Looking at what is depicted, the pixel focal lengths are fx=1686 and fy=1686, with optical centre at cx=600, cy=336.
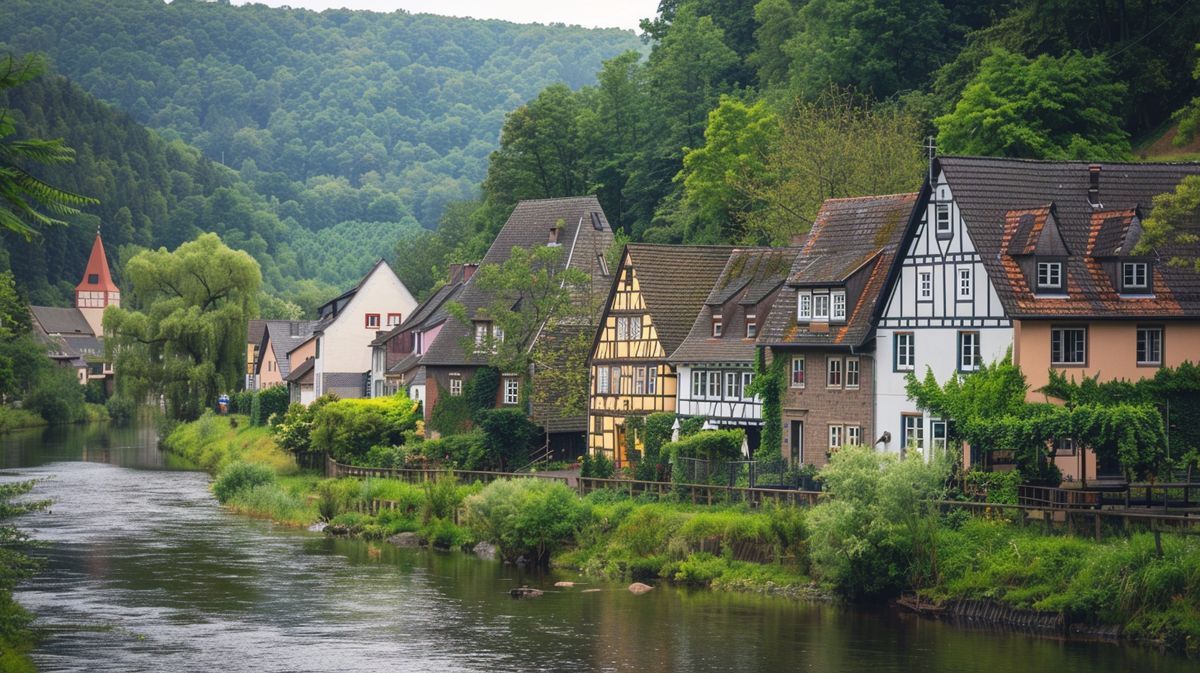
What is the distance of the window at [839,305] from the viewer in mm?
52812

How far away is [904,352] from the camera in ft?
166

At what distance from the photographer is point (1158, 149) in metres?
68.1

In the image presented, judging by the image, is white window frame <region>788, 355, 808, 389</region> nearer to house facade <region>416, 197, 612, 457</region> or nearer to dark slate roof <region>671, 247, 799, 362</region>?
dark slate roof <region>671, 247, 799, 362</region>

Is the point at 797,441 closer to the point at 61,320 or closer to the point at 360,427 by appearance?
the point at 360,427

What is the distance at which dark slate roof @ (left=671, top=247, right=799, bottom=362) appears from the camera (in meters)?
58.6

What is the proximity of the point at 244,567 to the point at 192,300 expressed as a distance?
6102cm

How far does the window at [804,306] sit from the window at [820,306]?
190 millimetres

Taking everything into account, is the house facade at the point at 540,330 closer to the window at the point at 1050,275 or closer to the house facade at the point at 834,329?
the house facade at the point at 834,329

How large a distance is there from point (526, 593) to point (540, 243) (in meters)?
32.5

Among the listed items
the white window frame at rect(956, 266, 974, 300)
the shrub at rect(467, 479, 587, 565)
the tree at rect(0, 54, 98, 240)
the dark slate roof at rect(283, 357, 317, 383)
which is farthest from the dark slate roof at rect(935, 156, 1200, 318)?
the dark slate roof at rect(283, 357, 317, 383)

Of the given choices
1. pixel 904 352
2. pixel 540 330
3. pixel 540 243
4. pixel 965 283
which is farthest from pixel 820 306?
pixel 540 243

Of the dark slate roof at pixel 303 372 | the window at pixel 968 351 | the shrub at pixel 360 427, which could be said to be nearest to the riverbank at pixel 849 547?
the window at pixel 968 351

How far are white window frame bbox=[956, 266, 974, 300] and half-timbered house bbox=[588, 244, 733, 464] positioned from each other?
608 inches

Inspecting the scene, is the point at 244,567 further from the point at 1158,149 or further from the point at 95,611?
the point at 1158,149
